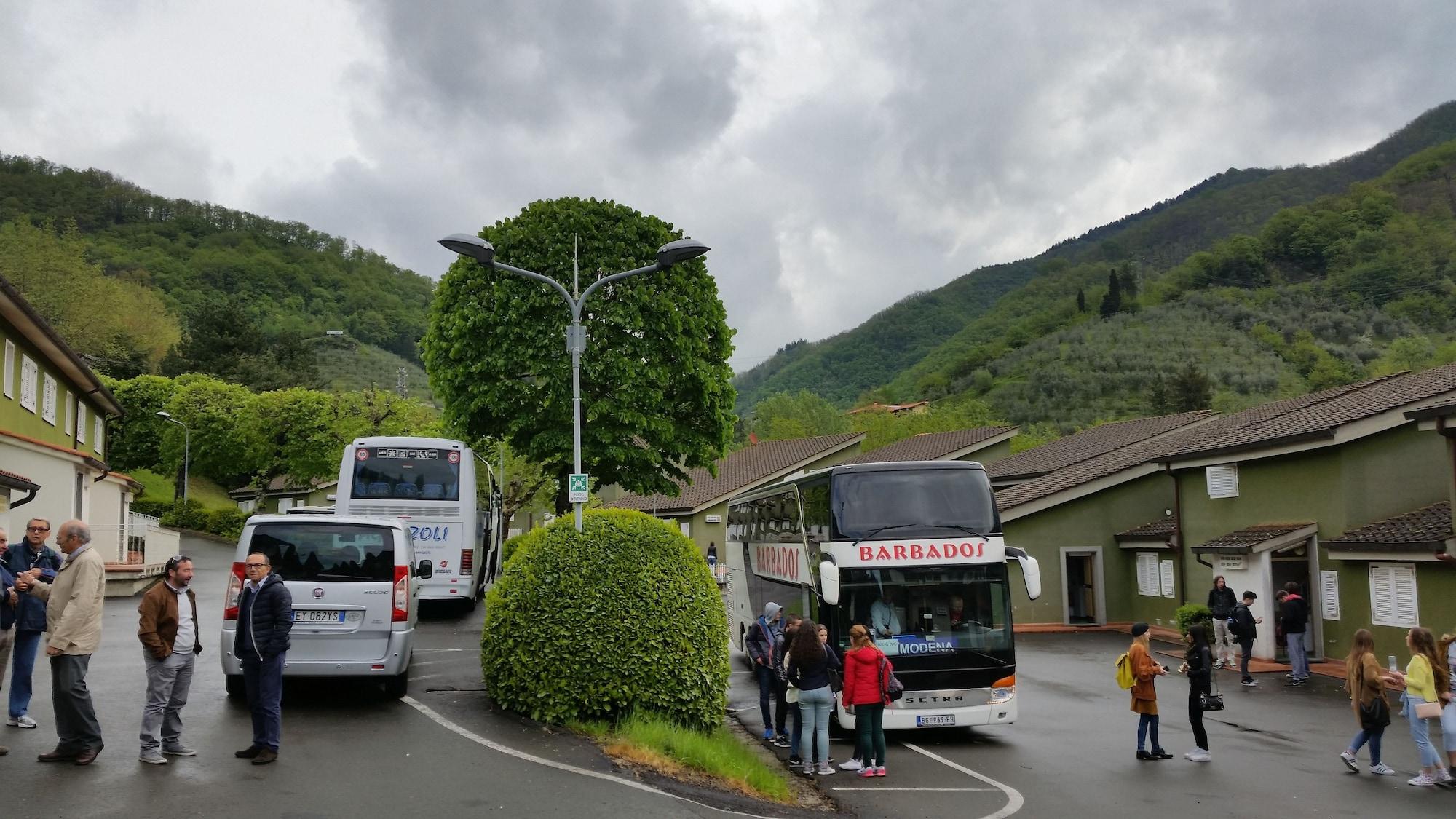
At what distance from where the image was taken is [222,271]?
110500 mm

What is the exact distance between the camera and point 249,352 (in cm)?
8562

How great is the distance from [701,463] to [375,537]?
1767 centimetres

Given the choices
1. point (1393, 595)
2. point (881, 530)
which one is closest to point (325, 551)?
point (881, 530)

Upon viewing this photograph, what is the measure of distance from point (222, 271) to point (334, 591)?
111 metres

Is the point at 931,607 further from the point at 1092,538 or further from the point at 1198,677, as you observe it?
the point at 1092,538

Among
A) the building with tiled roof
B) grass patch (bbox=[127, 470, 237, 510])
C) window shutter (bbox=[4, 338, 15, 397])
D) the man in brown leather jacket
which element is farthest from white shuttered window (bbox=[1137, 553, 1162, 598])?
grass patch (bbox=[127, 470, 237, 510])

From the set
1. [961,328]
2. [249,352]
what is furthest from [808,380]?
[249,352]

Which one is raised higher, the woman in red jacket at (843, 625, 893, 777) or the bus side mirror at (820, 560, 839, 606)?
the bus side mirror at (820, 560, 839, 606)

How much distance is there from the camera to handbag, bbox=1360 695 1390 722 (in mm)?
10977

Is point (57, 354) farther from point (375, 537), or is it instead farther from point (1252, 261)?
point (1252, 261)

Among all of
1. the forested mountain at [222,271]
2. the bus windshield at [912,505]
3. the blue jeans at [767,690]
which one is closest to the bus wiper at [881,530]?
the bus windshield at [912,505]

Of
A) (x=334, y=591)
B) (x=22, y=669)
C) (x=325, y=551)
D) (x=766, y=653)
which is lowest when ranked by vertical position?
(x=766, y=653)

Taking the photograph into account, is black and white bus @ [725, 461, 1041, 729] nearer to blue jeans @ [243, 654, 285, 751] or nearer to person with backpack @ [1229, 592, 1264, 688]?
blue jeans @ [243, 654, 285, 751]

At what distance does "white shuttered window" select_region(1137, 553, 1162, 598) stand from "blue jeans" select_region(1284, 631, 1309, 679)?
985 cm
